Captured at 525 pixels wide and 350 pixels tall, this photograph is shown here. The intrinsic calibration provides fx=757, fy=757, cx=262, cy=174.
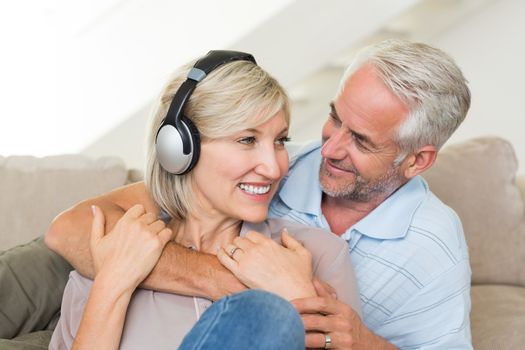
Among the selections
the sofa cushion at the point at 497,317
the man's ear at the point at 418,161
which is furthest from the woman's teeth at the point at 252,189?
the sofa cushion at the point at 497,317

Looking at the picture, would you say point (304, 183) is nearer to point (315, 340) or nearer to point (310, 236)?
point (310, 236)

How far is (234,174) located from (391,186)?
0.47m

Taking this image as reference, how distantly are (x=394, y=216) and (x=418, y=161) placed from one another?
0.57 ft

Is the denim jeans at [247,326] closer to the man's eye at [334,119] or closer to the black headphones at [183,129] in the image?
the black headphones at [183,129]

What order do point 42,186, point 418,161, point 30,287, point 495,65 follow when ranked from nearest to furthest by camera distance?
point 30,287, point 418,161, point 42,186, point 495,65

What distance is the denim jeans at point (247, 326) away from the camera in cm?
106

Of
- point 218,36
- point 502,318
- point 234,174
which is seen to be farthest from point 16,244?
point 218,36

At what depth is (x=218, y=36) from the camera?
326cm

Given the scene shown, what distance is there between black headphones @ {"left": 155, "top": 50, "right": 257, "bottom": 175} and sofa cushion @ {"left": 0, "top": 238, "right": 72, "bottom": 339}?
0.47 metres

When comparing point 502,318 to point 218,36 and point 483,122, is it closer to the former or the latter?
point 218,36

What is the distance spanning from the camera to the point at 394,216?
1.78 m

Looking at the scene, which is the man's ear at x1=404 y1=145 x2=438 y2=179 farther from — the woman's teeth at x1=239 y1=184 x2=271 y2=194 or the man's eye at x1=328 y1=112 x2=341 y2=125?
the woman's teeth at x1=239 y1=184 x2=271 y2=194

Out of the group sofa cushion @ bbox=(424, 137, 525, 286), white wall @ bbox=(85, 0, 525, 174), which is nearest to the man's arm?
sofa cushion @ bbox=(424, 137, 525, 286)

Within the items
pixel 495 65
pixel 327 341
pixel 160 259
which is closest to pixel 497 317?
pixel 327 341
